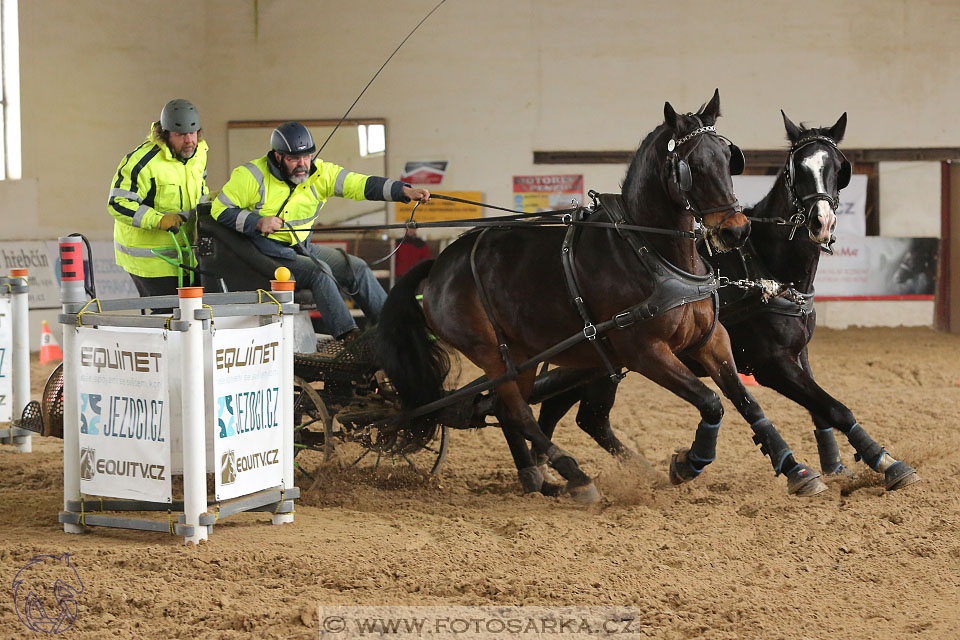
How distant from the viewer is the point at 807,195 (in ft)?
16.5

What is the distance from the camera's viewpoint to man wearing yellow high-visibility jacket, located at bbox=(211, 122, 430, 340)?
17.7ft

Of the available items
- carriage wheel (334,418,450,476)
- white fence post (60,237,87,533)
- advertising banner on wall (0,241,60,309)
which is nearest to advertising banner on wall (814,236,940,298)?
carriage wheel (334,418,450,476)

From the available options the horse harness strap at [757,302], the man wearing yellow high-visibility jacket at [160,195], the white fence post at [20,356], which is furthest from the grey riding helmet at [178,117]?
the horse harness strap at [757,302]

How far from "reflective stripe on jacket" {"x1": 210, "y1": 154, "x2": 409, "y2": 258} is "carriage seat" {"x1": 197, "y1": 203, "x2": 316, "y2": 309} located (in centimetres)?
8

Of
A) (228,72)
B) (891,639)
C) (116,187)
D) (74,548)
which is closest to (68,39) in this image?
(228,72)

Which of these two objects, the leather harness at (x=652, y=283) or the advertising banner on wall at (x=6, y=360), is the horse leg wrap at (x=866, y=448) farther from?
the advertising banner on wall at (x=6, y=360)

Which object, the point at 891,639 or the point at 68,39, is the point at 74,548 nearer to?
the point at 891,639

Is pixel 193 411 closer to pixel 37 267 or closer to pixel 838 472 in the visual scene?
pixel 838 472

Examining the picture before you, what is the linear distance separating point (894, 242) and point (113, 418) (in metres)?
11.6

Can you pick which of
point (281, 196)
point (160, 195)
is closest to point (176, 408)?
point (281, 196)

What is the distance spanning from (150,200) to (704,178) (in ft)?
10.9

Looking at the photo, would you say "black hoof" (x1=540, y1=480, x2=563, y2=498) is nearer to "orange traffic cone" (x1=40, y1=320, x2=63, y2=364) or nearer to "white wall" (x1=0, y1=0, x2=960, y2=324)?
"orange traffic cone" (x1=40, y1=320, x2=63, y2=364)

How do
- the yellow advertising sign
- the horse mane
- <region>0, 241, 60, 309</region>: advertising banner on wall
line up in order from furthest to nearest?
the yellow advertising sign
<region>0, 241, 60, 309</region>: advertising banner on wall
the horse mane

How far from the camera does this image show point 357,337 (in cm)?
557
